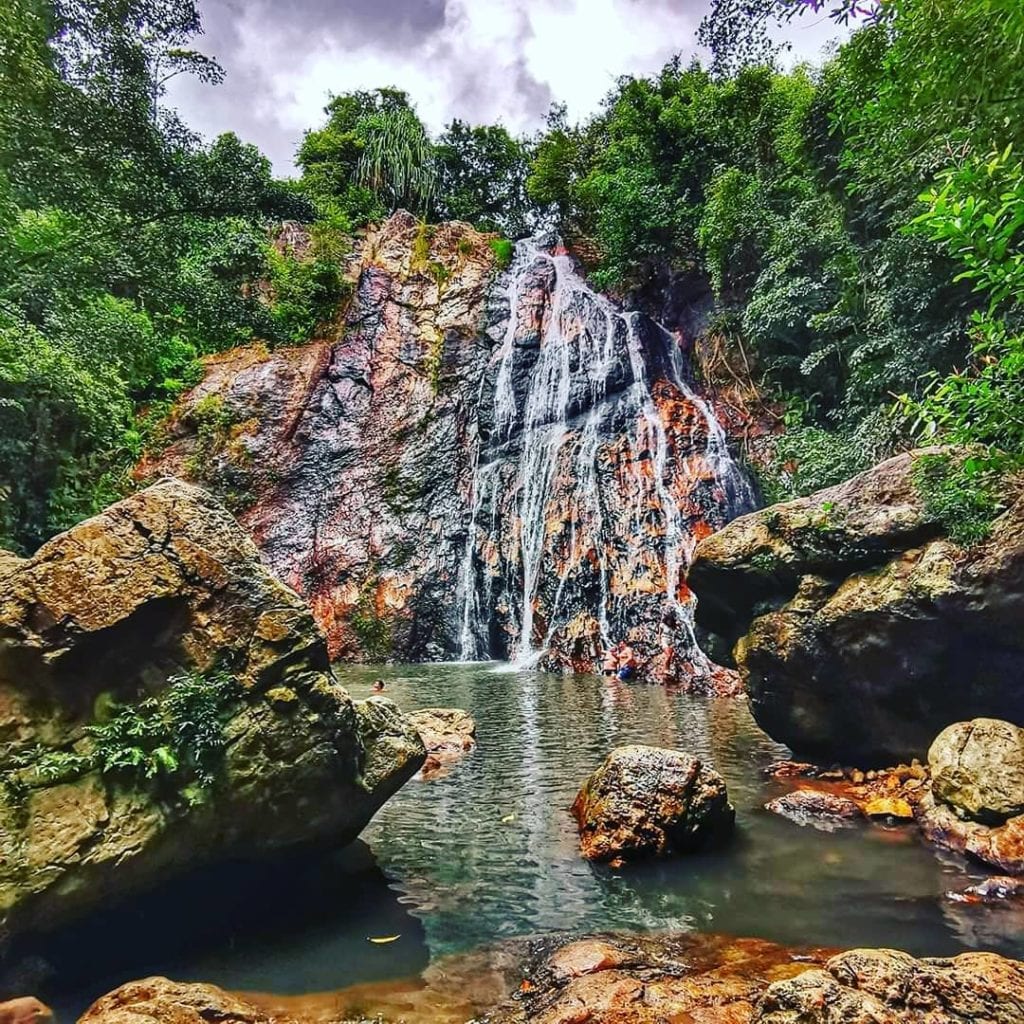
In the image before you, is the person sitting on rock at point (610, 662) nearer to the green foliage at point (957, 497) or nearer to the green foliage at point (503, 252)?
the green foliage at point (957, 497)

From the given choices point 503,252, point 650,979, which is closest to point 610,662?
point 650,979

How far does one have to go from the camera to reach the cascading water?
17.1 meters

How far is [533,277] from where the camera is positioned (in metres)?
25.1

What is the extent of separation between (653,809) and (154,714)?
405 centimetres

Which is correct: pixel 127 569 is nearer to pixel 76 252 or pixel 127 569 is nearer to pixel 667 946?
pixel 667 946

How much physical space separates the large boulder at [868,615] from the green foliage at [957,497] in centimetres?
10

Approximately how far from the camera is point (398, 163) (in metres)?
29.9

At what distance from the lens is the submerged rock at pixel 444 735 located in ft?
28.5

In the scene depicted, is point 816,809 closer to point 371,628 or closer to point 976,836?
point 976,836

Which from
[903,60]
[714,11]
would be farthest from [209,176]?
[903,60]

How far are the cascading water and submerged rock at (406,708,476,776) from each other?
6.86m

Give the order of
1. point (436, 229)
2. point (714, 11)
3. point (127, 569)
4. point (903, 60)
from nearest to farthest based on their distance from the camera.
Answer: point (127, 569), point (903, 60), point (714, 11), point (436, 229)

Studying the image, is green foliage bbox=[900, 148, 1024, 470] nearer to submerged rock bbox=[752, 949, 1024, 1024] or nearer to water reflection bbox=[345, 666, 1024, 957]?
water reflection bbox=[345, 666, 1024, 957]

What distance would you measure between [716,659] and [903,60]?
678cm
